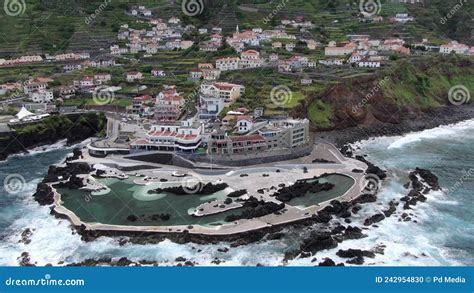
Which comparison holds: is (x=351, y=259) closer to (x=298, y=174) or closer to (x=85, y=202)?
(x=298, y=174)

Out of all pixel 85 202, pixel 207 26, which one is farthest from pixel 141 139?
pixel 207 26

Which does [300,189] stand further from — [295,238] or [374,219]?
[295,238]

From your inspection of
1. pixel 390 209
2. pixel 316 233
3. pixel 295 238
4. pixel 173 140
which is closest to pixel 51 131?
pixel 173 140

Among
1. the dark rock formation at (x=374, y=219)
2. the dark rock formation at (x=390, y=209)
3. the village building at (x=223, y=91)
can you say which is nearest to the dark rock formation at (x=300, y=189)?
the dark rock formation at (x=390, y=209)

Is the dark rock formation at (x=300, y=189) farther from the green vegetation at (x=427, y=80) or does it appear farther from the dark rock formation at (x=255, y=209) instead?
the green vegetation at (x=427, y=80)

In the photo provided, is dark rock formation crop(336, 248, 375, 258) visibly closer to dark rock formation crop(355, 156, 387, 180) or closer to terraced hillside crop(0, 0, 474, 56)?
dark rock formation crop(355, 156, 387, 180)

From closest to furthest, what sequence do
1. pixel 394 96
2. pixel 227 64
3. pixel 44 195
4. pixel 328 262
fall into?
pixel 328 262 < pixel 44 195 < pixel 394 96 < pixel 227 64
